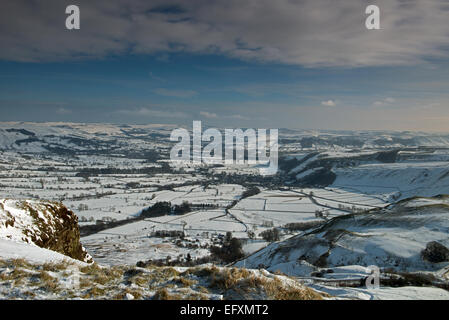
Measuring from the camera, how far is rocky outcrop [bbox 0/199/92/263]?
13641mm

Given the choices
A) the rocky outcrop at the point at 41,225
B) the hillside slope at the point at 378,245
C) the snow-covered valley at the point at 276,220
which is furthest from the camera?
the hillside slope at the point at 378,245

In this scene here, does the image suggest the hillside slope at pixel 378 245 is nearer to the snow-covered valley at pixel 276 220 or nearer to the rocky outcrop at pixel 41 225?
the snow-covered valley at pixel 276 220

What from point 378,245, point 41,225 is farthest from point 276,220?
point 41,225

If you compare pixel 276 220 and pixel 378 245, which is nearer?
pixel 378 245

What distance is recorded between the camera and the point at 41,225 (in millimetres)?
15031

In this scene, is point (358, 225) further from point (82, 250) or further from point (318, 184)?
point (318, 184)

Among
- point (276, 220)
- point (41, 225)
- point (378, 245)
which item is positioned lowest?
point (276, 220)

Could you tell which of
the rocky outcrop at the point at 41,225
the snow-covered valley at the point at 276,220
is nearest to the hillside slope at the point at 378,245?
the snow-covered valley at the point at 276,220

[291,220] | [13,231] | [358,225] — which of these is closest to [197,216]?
[291,220]

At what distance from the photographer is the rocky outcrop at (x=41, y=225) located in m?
13.6

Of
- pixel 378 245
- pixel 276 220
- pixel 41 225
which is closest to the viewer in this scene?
pixel 41 225

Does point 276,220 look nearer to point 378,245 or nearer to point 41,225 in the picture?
point 378,245
